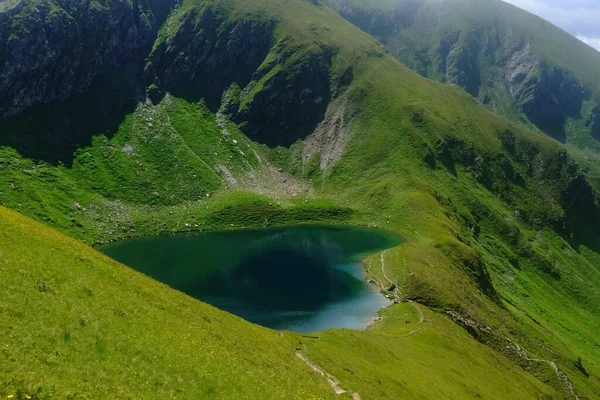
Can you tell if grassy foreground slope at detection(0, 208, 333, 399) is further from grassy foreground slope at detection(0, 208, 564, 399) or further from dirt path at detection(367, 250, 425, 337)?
dirt path at detection(367, 250, 425, 337)

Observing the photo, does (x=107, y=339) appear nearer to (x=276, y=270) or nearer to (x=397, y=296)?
(x=397, y=296)

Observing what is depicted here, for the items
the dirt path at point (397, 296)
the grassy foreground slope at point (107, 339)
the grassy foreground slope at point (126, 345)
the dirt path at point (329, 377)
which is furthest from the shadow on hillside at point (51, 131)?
the dirt path at point (329, 377)

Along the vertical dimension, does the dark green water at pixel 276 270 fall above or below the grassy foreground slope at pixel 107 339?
below

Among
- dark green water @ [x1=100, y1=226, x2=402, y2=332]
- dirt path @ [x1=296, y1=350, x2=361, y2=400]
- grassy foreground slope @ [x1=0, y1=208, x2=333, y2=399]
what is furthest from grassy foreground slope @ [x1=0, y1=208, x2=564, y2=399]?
dark green water @ [x1=100, y1=226, x2=402, y2=332]

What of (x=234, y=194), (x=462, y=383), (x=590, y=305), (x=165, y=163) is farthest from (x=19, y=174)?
(x=590, y=305)

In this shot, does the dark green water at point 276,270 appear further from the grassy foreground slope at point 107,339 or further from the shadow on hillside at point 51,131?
the shadow on hillside at point 51,131

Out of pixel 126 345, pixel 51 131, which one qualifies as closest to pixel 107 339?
pixel 126 345
